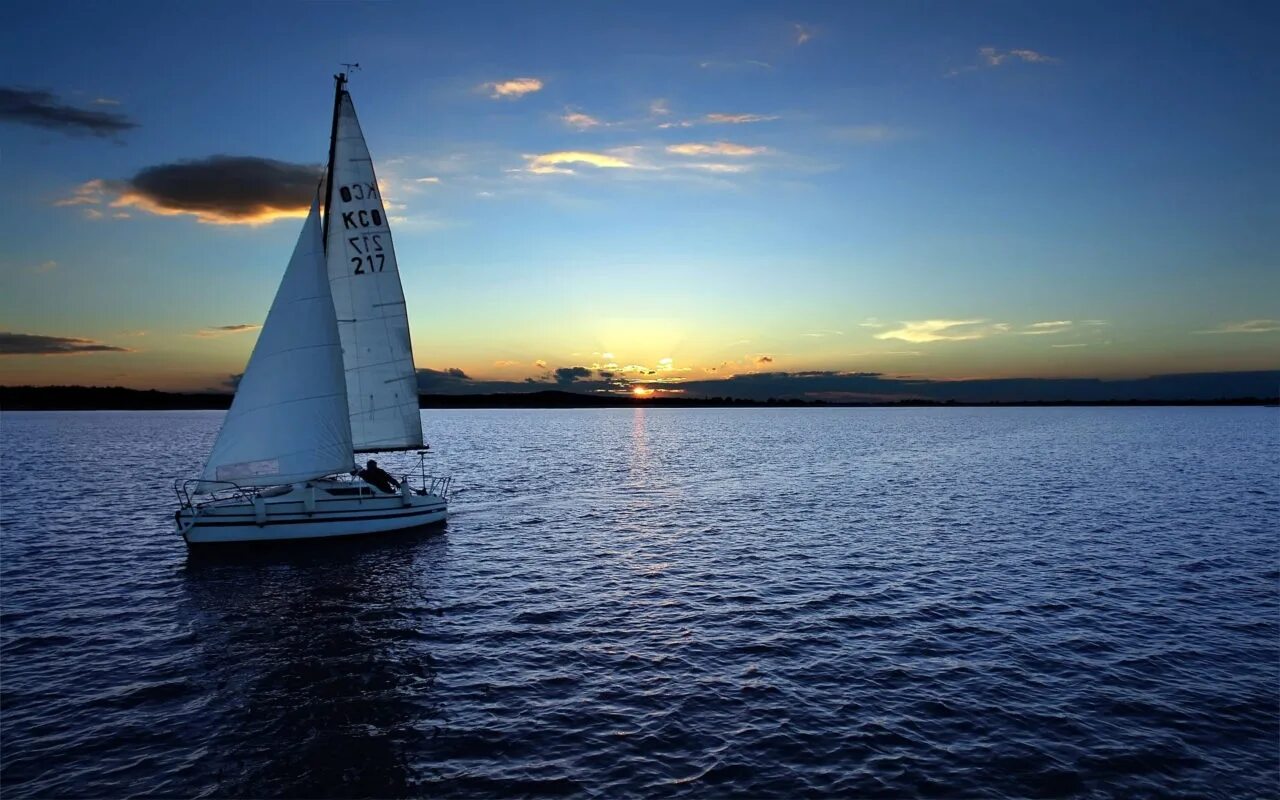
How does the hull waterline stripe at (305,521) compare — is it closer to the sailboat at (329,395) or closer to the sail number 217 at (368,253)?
the sailboat at (329,395)

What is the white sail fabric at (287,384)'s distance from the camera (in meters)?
33.6

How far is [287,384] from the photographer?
34031mm

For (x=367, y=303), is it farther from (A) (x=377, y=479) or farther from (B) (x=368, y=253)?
(A) (x=377, y=479)

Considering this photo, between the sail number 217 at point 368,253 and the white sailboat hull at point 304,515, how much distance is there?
12.0 m

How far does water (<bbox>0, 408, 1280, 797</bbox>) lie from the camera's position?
14.8 meters

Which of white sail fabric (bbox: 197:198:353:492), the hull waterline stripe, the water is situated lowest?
the water

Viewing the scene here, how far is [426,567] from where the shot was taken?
1288 inches

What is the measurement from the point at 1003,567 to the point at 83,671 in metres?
34.6

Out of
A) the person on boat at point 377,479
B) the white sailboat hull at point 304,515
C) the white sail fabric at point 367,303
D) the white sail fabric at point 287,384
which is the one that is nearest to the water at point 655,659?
the white sailboat hull at point 304,515

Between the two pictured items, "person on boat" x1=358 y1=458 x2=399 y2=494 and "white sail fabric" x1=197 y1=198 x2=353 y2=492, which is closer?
"white sail fabric" x1=197 y1=198 x2=353 y2=492

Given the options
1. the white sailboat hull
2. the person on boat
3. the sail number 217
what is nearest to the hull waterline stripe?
the white sailboat hull

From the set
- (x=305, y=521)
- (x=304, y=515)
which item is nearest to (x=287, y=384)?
(x=304, y=515)

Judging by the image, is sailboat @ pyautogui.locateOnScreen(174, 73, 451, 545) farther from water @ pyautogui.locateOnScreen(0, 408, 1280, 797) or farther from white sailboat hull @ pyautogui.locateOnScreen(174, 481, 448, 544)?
water @ pyautogui.locateOnScreen(0, 408, 1280, 797)

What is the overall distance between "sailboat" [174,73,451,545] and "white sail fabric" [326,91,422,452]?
0.18ft
